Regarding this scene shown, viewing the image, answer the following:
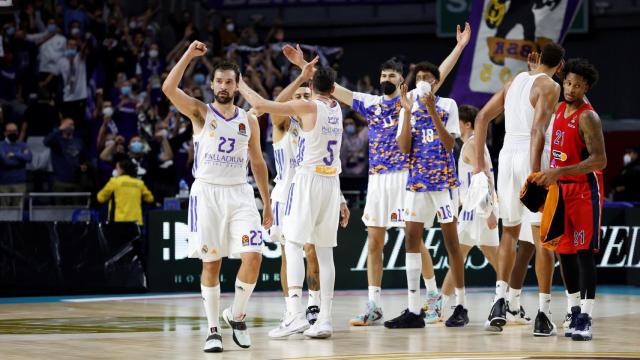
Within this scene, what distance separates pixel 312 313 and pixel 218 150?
2.51 metres

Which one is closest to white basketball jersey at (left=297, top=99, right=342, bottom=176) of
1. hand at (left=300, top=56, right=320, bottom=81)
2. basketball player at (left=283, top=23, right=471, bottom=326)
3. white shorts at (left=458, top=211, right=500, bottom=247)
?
hand at (left=300, top=56, right=320, bottom=81)

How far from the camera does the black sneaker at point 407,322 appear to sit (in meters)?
11.4

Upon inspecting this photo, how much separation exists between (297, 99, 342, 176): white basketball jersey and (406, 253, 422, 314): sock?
1502 mm

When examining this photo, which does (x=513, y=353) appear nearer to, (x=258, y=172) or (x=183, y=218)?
(x=258, y=172)

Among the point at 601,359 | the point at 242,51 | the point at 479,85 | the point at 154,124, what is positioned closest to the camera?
the point at 601,359

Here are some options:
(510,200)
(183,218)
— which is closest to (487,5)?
(183,218)

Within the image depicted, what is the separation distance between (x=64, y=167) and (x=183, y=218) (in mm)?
3981

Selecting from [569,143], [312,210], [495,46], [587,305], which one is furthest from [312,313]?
[495,46]

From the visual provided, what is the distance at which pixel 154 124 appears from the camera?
2164cm

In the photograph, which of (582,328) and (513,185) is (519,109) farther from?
(582,328)

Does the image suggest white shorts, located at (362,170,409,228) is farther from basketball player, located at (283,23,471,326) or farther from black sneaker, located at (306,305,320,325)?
black sneaker, located at (306,305,320,325)

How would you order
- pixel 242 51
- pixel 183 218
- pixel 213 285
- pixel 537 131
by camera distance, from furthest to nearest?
pixel 242 51 → pixel 183 218 → pixel 537 131 → pixel 213 285

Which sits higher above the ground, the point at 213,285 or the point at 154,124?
the point at 154,124

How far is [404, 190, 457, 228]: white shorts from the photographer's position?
11.6 meters
